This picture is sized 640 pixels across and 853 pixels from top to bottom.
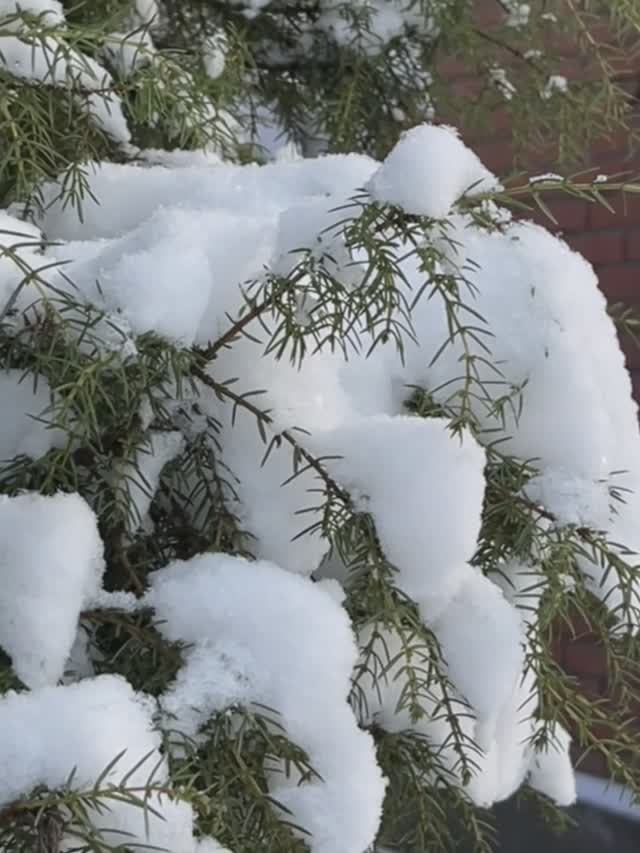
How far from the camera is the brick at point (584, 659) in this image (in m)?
1.97

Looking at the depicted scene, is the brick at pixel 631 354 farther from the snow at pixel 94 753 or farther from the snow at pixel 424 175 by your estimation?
the snow at pixel 94 753

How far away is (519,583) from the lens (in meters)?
0.71

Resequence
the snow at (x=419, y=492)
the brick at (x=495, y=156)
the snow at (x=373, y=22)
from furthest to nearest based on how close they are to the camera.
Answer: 1. the brick at (x=495, y=156)
2. the snow at (x=373, y=22)
3. the snow at (x=419, y=492)

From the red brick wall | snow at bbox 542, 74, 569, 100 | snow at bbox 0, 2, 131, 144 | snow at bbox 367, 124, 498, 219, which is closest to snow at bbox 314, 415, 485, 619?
snow at bbox 367, 124, 498, 219

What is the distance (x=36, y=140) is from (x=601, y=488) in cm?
42

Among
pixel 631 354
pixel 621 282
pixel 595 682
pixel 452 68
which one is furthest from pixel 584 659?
pixel 452 68

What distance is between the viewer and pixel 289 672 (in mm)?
537

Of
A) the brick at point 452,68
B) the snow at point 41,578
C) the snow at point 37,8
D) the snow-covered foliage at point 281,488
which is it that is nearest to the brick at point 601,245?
the brick at point 452,68

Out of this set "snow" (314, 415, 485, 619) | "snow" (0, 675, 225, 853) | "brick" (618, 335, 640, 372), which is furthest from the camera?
"brick" (618, 335, 640, 372)

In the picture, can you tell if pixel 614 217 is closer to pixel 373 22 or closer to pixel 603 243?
pixel 603 243

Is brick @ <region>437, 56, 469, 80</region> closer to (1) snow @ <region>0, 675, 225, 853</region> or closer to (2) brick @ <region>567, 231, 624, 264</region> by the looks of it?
(2) brick @ <region>567, 231, 624, 264</region>

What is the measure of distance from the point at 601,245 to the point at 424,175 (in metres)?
1.60

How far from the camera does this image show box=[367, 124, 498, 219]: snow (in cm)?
50

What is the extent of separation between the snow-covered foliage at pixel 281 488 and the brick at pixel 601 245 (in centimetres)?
134
